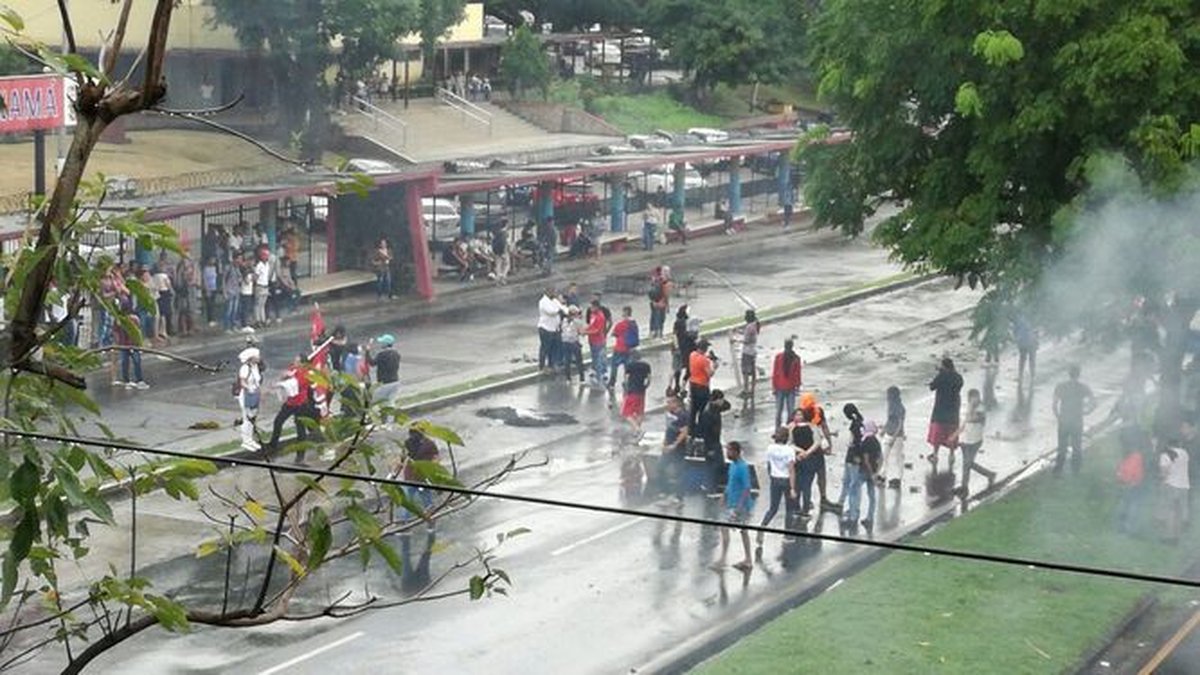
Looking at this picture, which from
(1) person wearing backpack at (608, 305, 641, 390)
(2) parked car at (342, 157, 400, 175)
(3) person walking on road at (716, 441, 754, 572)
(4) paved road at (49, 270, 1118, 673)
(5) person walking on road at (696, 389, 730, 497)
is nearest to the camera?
(4) paved road at (49, 270, 1118, 673)

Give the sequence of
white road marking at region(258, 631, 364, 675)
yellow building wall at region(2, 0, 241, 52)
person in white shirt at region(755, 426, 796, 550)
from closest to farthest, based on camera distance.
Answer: white road marking at region(258, 631, 364, 675) < person in white shirt at region(755, 426, 796, 550) < yellow building wall at region(2, 0, 241, 52)

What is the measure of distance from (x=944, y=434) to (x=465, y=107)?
27.8 metres

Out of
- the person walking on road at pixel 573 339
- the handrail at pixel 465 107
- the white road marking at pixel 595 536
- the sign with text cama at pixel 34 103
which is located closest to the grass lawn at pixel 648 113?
the handrail at pixel 465 107

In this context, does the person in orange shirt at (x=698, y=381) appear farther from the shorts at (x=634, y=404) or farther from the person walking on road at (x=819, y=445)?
the person walking on road at (x=819, y=445)

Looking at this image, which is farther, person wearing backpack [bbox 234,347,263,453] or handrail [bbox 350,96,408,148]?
handrail [bbox 350,96,408,148]

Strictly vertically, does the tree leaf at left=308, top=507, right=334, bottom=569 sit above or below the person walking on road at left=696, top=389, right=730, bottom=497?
above

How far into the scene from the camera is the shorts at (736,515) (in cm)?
1733

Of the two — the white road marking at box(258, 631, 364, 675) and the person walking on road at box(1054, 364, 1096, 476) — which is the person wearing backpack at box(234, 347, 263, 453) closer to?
the white road marking at box(258, 631, 364, 675)

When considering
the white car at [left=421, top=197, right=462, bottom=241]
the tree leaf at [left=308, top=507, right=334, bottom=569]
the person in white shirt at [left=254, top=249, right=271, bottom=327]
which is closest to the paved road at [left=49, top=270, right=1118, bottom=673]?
the person in white shirt at [left=254, top=249, right=271, bottom=327]

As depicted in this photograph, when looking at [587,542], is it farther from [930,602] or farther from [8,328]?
[8,328]

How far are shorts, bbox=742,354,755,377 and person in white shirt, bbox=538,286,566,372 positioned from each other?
2247 millimetres

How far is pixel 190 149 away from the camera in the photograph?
3828cm

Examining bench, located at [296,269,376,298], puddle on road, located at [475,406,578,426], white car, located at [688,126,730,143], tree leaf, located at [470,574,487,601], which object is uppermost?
tree leaf, located at [470,574,487,601]

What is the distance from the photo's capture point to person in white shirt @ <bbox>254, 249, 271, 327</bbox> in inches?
1054
